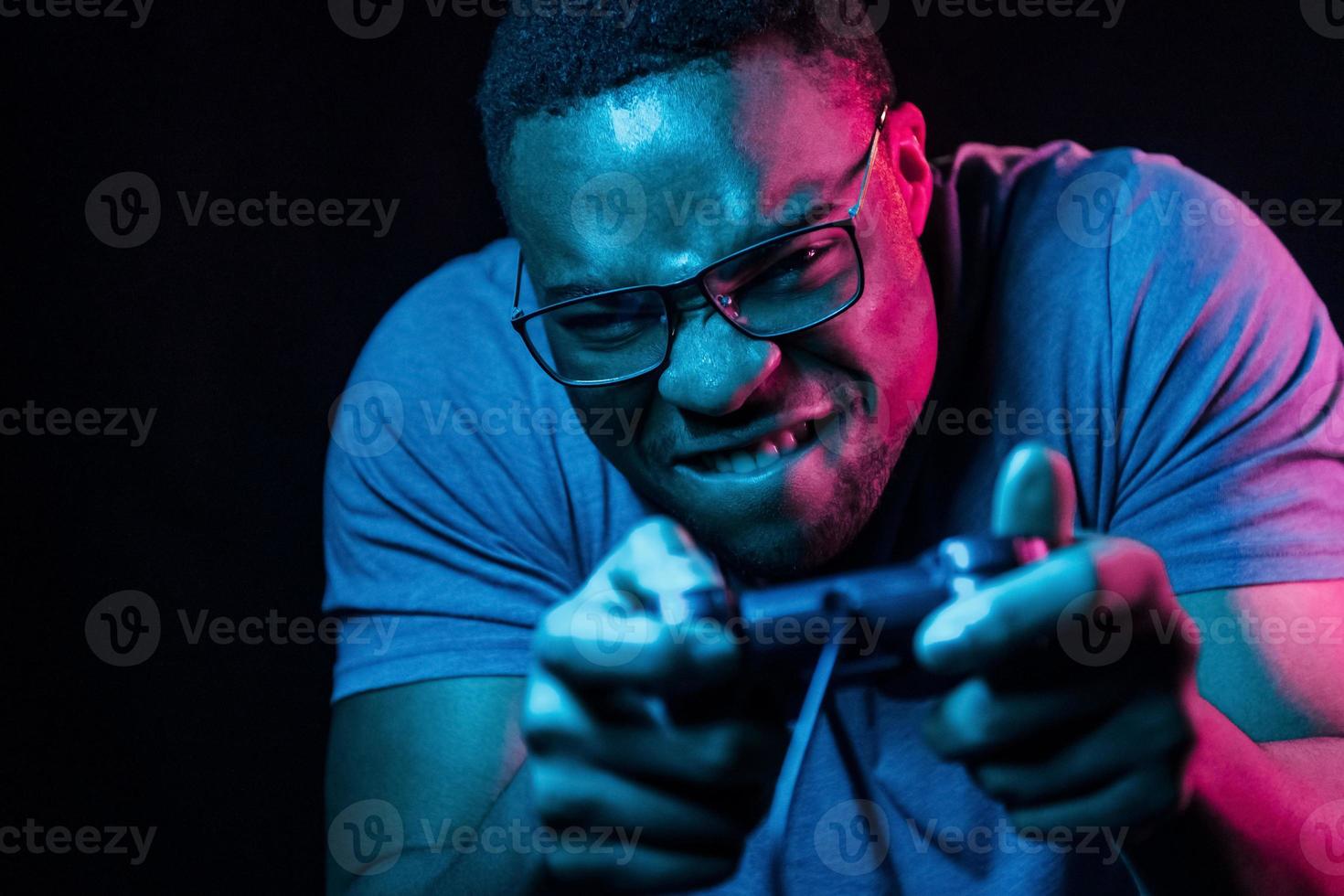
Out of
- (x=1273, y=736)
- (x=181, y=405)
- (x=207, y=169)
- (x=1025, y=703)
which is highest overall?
(x=207, y=169)

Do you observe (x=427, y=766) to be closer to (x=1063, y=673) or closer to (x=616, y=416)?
(x=616, y=416)

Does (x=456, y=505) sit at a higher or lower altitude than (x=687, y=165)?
lower

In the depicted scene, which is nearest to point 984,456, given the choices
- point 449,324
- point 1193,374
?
point 1193,374

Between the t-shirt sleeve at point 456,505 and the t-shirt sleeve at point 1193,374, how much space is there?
528 millimetres

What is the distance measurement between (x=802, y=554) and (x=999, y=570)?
0.35 metres

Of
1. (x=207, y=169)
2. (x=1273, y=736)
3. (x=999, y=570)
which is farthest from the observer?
(x=207, y=169)

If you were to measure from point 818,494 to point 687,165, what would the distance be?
32cm

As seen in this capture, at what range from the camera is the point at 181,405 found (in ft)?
5.39

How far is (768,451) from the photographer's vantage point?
1.02 meters

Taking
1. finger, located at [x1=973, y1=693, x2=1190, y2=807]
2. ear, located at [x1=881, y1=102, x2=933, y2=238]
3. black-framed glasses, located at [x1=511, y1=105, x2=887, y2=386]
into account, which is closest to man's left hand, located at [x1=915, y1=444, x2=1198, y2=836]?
finger, located at [x1=973, y1=693, x2=1190, y2=807]

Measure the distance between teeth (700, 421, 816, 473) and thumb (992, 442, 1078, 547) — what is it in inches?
13.0

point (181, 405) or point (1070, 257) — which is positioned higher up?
point (181, 405)

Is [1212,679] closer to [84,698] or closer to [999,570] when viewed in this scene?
[999,570]

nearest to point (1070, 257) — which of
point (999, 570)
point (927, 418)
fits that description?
point (927, 418)
